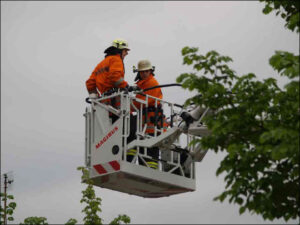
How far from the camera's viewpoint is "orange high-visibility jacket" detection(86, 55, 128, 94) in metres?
14.3

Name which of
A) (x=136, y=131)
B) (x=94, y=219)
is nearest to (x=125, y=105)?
(x=136, y=131)

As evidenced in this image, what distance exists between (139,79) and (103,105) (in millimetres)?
1539

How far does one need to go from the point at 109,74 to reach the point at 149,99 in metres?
0.90

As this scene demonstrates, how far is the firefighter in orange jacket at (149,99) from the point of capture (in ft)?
45.9

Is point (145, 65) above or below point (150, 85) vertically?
above

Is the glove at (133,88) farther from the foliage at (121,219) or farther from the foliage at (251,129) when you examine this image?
the foliage at (121,219)

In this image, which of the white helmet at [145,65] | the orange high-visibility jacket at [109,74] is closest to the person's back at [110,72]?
the orange high-visibility jacket at [109,74]

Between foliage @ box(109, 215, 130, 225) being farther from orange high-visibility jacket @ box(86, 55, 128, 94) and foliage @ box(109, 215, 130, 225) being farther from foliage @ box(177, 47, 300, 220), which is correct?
foliage @ box(177, 47, 300, 220)

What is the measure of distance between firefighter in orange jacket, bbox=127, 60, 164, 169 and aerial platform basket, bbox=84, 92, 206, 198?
11 centimetres

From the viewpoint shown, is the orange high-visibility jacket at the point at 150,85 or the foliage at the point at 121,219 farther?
the foliage at the point at 121,219

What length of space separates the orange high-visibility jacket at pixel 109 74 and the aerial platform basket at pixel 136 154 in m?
0.39

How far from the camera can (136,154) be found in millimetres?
13586

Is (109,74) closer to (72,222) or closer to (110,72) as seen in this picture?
(110,72)

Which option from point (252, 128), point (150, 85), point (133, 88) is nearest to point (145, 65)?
point (150, 85)
